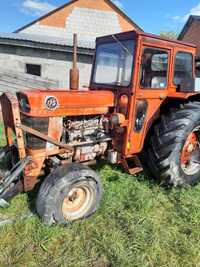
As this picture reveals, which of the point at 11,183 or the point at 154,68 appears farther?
the point at 154,68

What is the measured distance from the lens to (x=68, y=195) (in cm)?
346

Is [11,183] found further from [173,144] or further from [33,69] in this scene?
[33,69]

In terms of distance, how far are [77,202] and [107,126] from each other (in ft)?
3.53

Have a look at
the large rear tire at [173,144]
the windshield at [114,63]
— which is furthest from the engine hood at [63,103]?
the large rear tire at [173,144]

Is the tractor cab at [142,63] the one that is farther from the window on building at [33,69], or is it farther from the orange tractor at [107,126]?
the window on building at [33,69]

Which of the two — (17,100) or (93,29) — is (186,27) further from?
(17,100)

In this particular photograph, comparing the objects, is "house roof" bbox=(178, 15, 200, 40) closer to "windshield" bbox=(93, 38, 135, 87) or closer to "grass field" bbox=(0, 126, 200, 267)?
"windshield" bbox=(93, 38, 135, 87)

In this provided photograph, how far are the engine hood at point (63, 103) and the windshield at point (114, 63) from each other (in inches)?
10.7

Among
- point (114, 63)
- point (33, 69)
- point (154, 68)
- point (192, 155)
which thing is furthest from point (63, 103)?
point (33, 69)

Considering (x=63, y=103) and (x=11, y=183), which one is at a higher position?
(x=63, y=103)

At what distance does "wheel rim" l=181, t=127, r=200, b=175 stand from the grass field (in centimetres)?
49

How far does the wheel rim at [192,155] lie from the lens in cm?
445

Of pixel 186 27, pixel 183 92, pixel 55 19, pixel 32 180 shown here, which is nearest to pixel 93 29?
pixel 55 19

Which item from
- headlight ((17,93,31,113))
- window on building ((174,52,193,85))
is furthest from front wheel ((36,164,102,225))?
window on building ((174,52,193,85))
